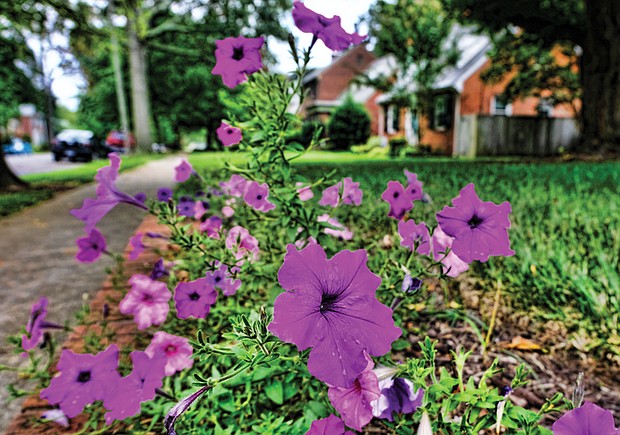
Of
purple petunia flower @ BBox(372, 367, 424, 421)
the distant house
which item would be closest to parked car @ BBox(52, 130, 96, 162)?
the distant house

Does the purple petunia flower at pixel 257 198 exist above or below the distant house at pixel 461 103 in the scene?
below

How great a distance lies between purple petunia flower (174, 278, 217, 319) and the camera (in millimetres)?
1349

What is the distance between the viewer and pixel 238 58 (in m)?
1.32

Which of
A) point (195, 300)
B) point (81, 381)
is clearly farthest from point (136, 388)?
point (195, 300)

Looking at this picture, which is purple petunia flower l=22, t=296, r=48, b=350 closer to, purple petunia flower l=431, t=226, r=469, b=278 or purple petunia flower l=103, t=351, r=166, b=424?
purple petunia flower l=103, t=351, r=166, b=424

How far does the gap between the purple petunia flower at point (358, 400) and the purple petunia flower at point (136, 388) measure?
47cm

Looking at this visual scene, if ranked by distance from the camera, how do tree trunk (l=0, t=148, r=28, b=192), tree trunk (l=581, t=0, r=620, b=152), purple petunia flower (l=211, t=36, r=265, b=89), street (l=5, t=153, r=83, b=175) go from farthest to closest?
street (l=5, t=153, r=83, b=175) → tree trunk (l=581, t=0, r=620, b=152) → tree trunk (l=0, t=148, r=28, b=192) → purple petunia flower (l=211, t=36, r=265, b=89)

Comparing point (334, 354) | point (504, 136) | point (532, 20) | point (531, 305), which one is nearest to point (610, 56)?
point (532, 20)

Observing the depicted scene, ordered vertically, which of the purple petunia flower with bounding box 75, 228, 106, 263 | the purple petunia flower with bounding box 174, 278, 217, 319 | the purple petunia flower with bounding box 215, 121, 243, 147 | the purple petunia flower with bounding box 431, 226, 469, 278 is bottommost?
the purple petunia flower with bounding box 174, 278, 217, 319

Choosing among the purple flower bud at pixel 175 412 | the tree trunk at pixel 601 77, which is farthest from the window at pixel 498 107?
the purple flower bud at pixel 175 412

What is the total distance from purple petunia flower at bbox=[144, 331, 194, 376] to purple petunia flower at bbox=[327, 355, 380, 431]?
0.60 metres

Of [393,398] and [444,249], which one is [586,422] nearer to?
[393,398]

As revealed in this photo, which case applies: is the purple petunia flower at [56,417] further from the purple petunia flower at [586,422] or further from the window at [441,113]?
the window at [441,113]

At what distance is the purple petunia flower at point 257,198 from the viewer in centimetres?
154
